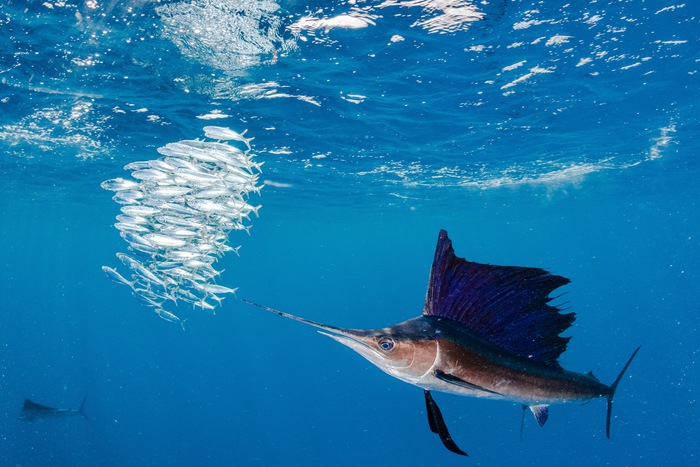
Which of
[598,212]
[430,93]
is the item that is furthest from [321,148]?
[598,212]

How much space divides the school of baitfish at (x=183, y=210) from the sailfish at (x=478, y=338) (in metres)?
5.61

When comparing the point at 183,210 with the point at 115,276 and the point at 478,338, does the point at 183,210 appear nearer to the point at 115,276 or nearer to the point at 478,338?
the point at 115,276

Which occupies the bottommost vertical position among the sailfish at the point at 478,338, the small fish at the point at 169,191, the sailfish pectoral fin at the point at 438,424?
the small fish at the point at 169,191

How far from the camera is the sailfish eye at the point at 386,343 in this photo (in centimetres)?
168

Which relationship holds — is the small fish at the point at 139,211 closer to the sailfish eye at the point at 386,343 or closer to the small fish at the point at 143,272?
the small fish at the point at 143,272

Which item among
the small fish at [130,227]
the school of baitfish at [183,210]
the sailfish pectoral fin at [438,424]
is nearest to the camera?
the sailfish pectoral fin at [438,424]

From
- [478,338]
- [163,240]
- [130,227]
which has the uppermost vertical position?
[478,338]

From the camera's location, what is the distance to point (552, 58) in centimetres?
967

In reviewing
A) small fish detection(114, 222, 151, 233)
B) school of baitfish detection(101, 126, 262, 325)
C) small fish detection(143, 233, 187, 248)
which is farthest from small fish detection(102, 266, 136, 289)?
small fish detection(143, 233, 187, 248)

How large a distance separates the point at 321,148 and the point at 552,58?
350 inches

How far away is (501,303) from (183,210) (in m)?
7.03

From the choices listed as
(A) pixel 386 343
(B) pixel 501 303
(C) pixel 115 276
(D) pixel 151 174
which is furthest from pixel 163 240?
(B) pixel 501 303

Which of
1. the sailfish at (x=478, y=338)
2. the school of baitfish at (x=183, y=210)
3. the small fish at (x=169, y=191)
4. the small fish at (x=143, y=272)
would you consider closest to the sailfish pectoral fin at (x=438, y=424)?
the sailfish at (x=478, y=338)

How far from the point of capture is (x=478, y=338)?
1.91 metres
